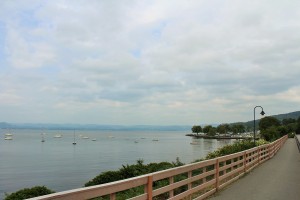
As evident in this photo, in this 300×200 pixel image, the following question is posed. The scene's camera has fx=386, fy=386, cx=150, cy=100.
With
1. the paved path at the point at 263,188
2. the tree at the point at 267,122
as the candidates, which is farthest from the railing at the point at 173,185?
the tree at the point at 267,122

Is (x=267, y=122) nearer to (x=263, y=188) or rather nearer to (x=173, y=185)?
(x=263, y=188)

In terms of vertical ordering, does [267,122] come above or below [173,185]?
above

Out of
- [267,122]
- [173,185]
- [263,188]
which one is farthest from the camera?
[267,122]

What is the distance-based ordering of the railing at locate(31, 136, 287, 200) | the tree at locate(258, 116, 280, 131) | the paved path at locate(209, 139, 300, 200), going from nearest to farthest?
the railing at locate(31, 136, 287, 200) → the paved path at locate(209, 139, 300, 200) → the tree at locate(258, 116, 280, 131)

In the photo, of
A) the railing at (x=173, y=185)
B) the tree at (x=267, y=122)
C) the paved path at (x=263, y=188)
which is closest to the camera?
the railing at (x=173, y=185)

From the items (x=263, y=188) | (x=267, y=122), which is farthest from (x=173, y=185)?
(x=267, y=122)

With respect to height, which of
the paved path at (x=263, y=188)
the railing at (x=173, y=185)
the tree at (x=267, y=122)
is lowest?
the paved path at (x=263, y=188)

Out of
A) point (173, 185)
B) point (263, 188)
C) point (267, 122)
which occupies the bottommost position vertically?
point (263, 188)

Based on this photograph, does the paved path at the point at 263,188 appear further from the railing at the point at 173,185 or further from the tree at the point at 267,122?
the tree at the point at 267,122

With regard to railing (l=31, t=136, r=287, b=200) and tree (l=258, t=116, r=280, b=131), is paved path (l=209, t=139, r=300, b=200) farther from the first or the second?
tree (l=258, t=116, r=280, b=131)

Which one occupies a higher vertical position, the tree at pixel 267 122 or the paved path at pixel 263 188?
the tree at pixel 267 122

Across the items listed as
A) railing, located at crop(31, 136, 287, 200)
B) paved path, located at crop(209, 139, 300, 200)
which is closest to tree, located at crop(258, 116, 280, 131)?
railing, located at crop(31, 136, 287, 200)

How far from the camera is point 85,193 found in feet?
17.4

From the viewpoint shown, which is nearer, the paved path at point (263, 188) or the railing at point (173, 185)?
the railing at point (173, 185)
